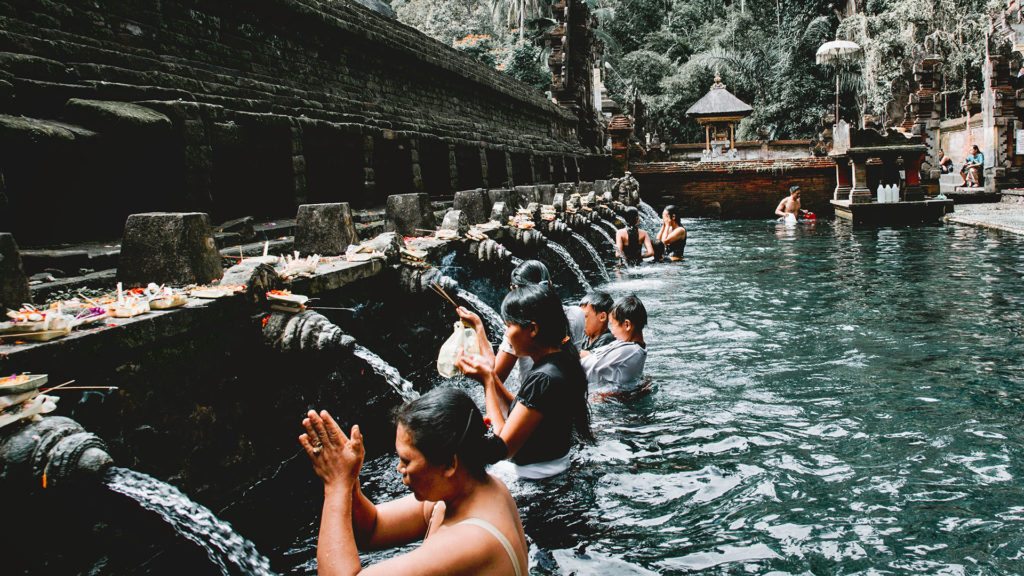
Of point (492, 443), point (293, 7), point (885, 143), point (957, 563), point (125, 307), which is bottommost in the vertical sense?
point (957, 563)

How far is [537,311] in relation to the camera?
3201 millimetres

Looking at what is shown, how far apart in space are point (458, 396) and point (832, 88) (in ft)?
123

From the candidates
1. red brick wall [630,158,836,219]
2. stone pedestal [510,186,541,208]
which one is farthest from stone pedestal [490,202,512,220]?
red brick wall [630,158,836,219]

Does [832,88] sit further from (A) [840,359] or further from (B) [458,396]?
(B) [458,396]

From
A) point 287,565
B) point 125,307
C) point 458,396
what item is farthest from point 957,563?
point 125,307

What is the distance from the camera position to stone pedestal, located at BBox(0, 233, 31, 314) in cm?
269

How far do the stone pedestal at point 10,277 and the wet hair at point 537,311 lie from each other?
208 centimetres

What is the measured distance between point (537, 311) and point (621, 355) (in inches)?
68.4

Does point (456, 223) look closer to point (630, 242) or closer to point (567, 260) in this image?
point (567, 260)

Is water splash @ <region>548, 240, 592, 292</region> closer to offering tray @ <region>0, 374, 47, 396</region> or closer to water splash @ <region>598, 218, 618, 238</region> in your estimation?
water splash @ <region>598, 218, 618, 238</region>

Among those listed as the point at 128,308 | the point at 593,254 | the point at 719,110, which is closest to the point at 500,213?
the point at 593,254

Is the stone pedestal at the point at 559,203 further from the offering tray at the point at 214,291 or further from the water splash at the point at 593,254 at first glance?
the offering tray at the point at 214,291

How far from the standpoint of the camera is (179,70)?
7.49 m

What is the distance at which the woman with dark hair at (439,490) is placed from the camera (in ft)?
6.32
